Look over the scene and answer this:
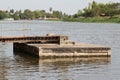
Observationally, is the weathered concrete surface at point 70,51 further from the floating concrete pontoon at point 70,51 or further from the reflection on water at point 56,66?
the reflection on water at point 56,66

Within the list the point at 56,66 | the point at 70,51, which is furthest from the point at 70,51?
the point at 56,66

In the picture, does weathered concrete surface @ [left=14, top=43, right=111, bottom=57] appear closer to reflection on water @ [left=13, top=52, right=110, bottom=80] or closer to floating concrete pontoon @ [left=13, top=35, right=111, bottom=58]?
floating concrete pontoon @ [left=13, top=35, right=111, bottom=58]

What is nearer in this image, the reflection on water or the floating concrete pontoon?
the reflection on water

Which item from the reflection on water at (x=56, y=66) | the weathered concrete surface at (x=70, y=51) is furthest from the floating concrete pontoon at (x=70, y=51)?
the reflection on water at (x=56, y=66)

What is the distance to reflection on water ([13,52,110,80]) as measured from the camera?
1168 inches

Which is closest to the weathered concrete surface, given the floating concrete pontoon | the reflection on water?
the floating concrete pontoon

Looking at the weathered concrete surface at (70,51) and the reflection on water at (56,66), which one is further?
the weathered concrete surface at (70,51)

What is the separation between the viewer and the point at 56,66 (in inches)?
1345

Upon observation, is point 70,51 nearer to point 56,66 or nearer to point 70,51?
point 70,51

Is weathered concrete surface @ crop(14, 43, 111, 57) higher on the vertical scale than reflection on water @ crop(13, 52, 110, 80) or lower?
higher

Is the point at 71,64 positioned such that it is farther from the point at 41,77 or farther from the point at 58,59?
the point at 41,77

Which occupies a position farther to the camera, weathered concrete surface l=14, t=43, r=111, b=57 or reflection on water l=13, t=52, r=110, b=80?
weathered concrete surface l=14, t=43, r=111, b=57

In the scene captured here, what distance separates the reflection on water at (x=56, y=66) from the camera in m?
29.7

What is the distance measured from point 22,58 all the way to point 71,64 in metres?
6.65
